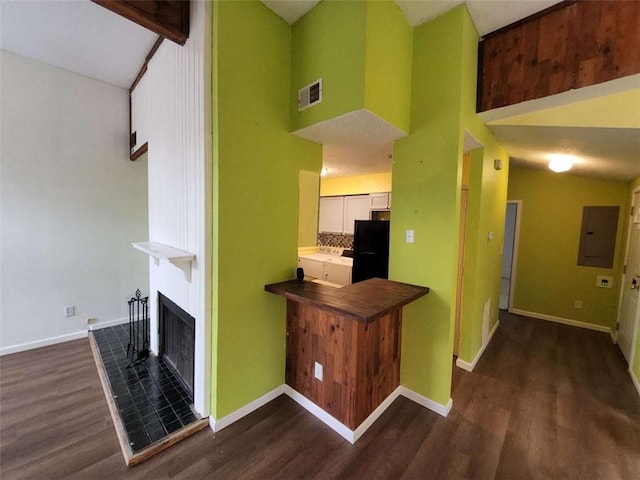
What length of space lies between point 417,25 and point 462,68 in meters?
0.56

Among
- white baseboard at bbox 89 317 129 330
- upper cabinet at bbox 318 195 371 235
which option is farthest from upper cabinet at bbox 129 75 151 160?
upper cabinet at bbox 318 195 371 235

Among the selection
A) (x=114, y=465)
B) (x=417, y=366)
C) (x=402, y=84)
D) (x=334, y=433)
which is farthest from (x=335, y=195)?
(x=114, y=465)

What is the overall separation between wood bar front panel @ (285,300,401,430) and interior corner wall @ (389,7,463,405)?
214 millimetres

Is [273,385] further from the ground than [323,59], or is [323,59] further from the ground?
[323,59]

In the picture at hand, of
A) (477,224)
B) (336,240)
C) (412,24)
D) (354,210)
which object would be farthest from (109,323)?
(412,24)

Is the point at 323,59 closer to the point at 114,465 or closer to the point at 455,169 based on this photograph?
the point at 455,169

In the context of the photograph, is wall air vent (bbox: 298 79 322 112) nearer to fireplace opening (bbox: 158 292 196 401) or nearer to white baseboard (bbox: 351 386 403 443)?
fireplace opening (bbox: 158 292 196 401)

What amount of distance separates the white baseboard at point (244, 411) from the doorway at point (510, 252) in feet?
13.3

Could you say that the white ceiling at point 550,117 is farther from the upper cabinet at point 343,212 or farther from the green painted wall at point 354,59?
the upper cabinet at point 343,212

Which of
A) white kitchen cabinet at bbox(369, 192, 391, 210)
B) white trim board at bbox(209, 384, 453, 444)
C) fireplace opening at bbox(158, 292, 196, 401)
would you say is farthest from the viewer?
white kitchen cabinet at bbox(369, 192, 391, 210)

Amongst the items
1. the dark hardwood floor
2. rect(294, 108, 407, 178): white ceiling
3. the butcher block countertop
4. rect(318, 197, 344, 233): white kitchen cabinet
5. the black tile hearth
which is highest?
rect(294, 108, 407, 178): white ceiling

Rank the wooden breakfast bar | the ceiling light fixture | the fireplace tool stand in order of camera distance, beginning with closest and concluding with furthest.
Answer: the wooden breakfast bar → the fireplace tool stand → the ceiling light fixture

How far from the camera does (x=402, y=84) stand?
206cm

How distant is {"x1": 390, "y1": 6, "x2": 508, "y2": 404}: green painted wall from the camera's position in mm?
1966
